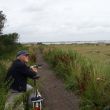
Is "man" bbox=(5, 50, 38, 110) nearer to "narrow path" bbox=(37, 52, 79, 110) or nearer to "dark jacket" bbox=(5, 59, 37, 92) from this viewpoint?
"dark jacket" bbox=(5, 59, 37, 92)

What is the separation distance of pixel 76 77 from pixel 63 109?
10.9 feet

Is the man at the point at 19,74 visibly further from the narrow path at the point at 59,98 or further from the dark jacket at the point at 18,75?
the narrow path at the point at 59,98

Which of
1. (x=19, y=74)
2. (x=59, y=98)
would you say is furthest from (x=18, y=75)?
(x=59, y=98)

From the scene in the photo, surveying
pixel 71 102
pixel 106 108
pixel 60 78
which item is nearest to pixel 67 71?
pixel 60 78

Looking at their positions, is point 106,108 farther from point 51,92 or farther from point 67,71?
point 67,71

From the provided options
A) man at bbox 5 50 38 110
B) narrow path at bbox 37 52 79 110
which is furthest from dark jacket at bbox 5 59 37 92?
narrow path at bbox 37 52 79 110

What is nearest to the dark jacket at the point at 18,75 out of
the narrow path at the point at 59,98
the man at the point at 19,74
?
the man at the point at 19,74

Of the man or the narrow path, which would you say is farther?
the narrow path

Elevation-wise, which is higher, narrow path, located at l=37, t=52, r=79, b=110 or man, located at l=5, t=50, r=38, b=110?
man, located at l=5, t=50, r=38, b=110

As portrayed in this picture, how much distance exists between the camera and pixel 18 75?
9164 millimetres

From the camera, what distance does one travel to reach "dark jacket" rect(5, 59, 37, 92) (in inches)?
357

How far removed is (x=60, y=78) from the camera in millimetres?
17703

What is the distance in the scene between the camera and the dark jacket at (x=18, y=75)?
9.08m

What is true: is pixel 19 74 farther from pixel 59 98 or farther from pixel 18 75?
pixel 59 98
